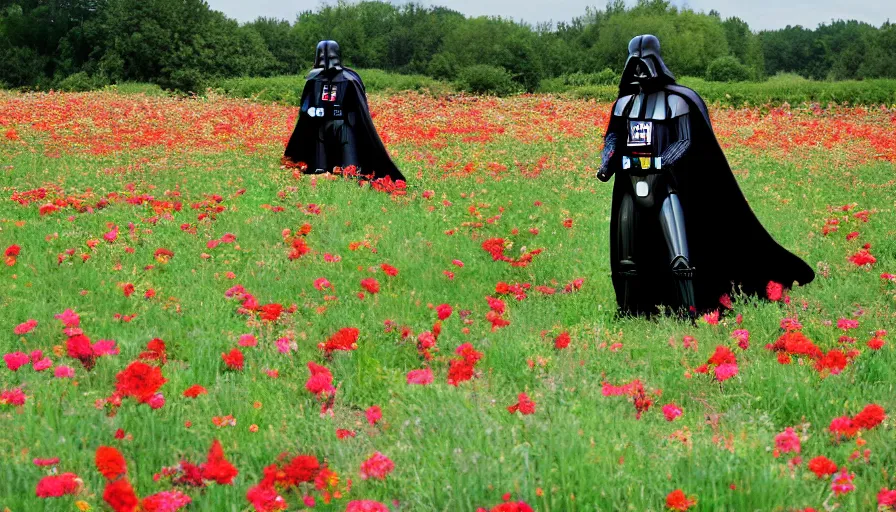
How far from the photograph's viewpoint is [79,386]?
15.9 feet

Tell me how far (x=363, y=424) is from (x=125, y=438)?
114 cm

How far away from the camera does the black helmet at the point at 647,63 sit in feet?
20.5

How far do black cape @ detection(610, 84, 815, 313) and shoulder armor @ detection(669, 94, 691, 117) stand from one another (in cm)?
28

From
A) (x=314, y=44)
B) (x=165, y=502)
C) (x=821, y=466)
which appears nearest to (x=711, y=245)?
(x=821, y=466)

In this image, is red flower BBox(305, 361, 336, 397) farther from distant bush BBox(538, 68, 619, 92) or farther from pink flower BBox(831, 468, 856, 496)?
distant bush BBox(538, 68, 619, 92)

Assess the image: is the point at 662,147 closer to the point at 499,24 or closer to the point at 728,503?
the point at 728,503

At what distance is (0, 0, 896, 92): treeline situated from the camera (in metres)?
33.2

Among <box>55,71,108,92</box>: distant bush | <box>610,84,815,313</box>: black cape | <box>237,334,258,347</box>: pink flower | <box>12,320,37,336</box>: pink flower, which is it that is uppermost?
<box>55,71,108,92</box>: distant bush

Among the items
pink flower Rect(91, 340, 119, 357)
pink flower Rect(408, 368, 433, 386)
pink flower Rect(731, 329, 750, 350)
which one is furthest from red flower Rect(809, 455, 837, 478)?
pink flower Rect(91, 340, 119, 357)

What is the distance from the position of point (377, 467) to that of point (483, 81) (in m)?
26.9

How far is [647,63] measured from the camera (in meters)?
6.25

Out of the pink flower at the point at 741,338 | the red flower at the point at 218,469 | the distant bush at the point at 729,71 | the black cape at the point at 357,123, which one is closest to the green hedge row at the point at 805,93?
the distant bush at the point at 729,71

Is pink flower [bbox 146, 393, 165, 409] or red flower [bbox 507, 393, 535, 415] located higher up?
red flower [bbox 507, 393, 535, 415]

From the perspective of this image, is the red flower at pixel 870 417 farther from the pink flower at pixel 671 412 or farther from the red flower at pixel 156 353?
the red flower at pixel 156 353
